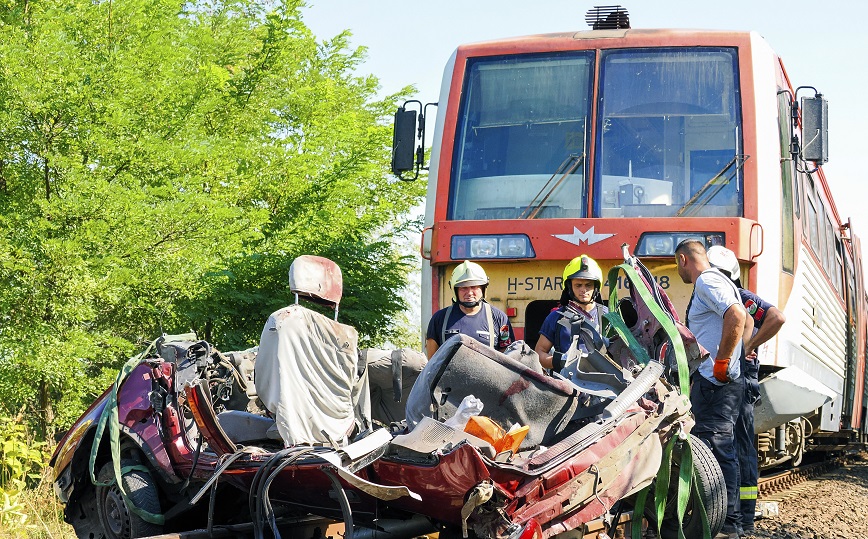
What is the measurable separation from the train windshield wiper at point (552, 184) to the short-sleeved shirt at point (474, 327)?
1.36m

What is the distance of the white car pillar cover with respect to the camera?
16.1 ft

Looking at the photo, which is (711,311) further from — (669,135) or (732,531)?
(669,135)

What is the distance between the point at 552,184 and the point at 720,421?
2624mm

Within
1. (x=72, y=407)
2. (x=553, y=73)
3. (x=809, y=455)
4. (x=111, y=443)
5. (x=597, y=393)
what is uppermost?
(x=553, y=73)

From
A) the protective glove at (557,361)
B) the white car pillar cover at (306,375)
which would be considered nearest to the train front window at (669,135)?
the protective glove at (557,361)

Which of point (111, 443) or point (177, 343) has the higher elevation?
point (177, 343)

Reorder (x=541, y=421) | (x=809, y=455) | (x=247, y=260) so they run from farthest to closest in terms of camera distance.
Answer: (x=809, y=455), (x=247, y=260), (x=541, y=421)

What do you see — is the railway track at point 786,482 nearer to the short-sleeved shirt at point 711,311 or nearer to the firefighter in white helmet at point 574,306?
the short-sleeved shirt at point 711,311

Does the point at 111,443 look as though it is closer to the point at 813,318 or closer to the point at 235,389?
the point at 235,389

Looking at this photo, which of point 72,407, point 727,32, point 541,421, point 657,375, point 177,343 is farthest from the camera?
point 72,407

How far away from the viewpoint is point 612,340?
6.36 meters

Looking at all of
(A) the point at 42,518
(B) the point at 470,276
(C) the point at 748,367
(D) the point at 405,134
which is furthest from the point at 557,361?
(A) the point at 42,518

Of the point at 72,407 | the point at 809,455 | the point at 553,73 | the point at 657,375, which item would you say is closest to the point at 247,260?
the point at 72,407

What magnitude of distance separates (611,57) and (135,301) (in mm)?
5603
